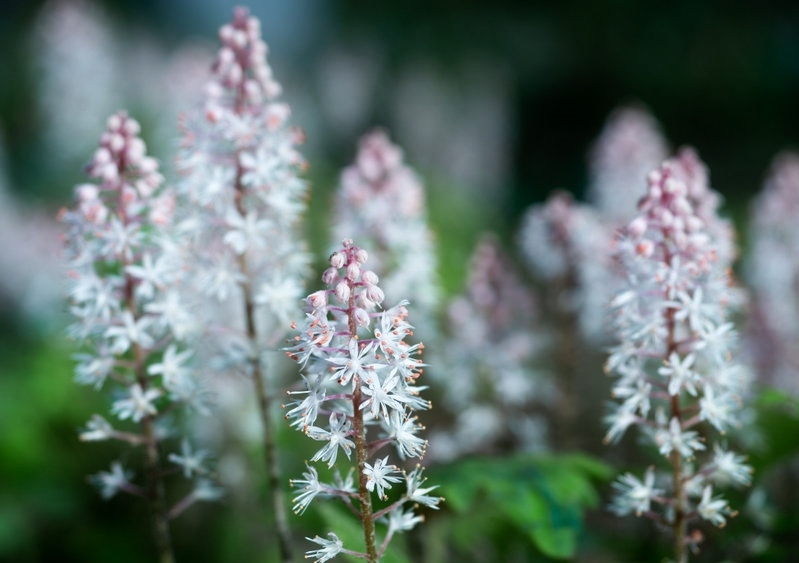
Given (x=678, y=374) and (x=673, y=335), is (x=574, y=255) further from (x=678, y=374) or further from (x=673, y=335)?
(x=678, y=374)

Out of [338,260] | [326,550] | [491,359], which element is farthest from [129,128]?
[491,359]

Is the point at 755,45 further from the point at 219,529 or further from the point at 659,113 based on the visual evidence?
the point at 219,529

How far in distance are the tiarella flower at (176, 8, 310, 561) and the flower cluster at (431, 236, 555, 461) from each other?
1.55 m

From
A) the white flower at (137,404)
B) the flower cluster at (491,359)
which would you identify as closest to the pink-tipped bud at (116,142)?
the white flower at (137,404)

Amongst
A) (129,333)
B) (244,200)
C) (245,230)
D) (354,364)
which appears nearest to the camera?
(354,364)

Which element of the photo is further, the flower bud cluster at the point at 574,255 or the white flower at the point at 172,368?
the flower bud cluster at the point at 574,255

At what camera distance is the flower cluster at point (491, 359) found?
16.1 ft

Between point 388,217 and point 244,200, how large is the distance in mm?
1195

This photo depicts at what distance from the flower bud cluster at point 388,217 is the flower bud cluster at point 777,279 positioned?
237 centimetres

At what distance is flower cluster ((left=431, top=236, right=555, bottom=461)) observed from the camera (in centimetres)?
492

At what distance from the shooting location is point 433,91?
17.8m

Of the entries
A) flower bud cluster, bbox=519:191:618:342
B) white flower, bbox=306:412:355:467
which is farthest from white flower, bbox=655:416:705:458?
flower bud cluster, bbox=519:191:618:342

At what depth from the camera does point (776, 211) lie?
5797mm

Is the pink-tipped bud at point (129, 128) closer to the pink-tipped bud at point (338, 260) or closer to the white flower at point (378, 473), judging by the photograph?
the pink-tipped bud at point (338, 260)
